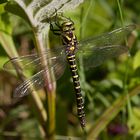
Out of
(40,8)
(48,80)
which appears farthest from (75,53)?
(40,8)

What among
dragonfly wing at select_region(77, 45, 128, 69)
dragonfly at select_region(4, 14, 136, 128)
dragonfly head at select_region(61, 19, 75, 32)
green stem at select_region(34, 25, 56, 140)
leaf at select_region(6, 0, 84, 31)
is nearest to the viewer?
leaf at select_region(6, 0, 84, 31)

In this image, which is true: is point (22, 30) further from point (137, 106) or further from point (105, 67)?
point (137, 106)

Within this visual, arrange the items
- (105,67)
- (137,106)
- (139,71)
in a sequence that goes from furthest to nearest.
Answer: (105,67), (137,106), (139,71)

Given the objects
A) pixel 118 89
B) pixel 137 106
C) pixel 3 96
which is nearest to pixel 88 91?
pixel 118 89

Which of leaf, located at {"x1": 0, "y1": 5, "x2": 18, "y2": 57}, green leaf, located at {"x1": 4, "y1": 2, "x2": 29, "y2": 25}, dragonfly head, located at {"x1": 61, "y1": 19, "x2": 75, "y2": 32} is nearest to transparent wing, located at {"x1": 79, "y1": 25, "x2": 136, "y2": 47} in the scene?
dragonfly head, located at {"x1": 61, "y1": 19, "x2": 75, "y2": 32}

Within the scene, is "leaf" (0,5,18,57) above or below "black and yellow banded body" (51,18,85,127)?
above

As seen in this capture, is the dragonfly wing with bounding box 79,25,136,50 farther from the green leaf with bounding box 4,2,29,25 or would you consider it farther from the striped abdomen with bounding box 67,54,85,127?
the green leaf with bounding box 4,2,29,25

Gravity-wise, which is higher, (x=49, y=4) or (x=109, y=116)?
(x=49, y=4)

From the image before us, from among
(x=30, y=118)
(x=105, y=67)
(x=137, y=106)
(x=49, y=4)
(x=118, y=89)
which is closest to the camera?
(x=49, y=4)
